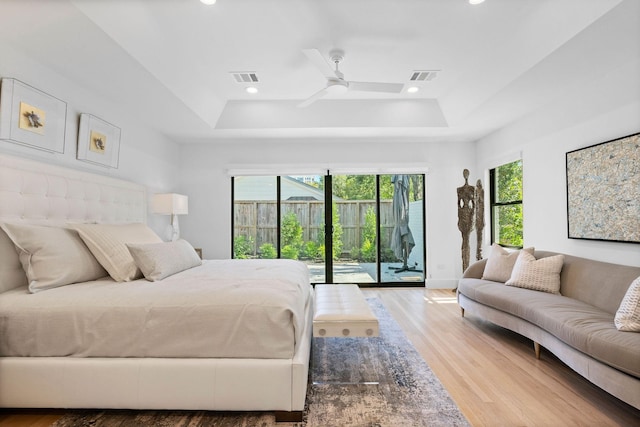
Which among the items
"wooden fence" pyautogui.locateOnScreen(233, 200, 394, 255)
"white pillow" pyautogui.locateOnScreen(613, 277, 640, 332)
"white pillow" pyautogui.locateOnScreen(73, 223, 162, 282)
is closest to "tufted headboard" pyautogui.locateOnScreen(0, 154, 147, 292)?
"white pillow" pyautogui.locateOnScreen(73, 223, 162, 282)

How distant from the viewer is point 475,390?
7.54 ft

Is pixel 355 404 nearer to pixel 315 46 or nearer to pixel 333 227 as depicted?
pixel 315 46

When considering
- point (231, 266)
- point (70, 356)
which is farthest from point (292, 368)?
point (231, 266)

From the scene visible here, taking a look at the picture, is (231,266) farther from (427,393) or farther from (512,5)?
(512,5)

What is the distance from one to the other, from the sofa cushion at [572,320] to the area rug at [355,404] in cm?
90

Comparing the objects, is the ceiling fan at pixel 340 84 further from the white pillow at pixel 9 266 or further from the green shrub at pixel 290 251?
the green shrub at pixel 290 251

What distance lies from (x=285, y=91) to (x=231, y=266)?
2.26 meters

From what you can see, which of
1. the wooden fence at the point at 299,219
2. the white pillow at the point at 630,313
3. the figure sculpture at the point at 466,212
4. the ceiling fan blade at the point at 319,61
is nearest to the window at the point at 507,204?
the figure sculpture at the point at 466,212

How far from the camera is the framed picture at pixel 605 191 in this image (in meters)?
2.81

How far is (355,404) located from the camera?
6.97 ft

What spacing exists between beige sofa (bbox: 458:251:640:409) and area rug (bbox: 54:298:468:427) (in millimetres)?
878

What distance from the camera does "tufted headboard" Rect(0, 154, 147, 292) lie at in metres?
2.36

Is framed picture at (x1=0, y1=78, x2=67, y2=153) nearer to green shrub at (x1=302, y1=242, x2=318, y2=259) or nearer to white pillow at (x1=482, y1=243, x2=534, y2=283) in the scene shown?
green shrub at (x1=302, y1=242, x2=318, y2=259)

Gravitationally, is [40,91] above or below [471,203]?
above
